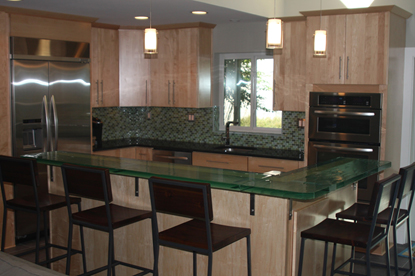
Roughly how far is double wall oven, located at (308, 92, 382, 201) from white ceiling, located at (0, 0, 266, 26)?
139 cm

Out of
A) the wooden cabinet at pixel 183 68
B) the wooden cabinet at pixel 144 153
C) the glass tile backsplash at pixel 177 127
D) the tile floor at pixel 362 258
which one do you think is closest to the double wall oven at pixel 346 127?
the tile floor at pixel 362 258

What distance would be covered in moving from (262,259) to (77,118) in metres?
3.27

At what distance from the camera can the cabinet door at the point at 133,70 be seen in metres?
6.33

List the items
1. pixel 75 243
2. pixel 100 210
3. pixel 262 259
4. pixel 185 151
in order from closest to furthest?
1. pixel 262 259
2. pixel 100 210
3. pixel 75 243
4. pixel 185 151

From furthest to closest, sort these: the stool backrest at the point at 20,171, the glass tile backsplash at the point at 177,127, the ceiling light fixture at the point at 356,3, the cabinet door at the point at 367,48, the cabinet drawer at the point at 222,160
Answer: the glass tile backsplash at the point at 177,127 → the cabinet drawer at the point at 222,160 → the ceiling light fixture at the point at 356,3 → the cabinet door at the point at 367,48 → the stool backrest at the point at 20,171

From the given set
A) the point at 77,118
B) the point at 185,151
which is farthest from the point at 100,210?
the point at 185,151

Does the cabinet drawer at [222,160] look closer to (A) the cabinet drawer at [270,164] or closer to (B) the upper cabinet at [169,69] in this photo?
(A) the cabinet drawer at [270,164]

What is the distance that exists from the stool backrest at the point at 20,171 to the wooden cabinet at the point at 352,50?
10.3 ft

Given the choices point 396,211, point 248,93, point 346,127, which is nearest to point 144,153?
point 248,93

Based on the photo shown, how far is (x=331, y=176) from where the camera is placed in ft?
10.2

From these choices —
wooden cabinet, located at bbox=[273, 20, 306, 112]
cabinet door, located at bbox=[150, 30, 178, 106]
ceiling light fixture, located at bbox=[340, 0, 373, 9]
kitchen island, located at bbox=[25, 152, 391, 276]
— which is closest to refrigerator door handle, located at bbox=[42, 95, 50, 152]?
kitchen island, located at bbox=[25, 152, 391, 276]

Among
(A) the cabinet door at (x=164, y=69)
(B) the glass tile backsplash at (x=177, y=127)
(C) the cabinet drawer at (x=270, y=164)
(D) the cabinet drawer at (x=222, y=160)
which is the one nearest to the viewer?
(C) the cabinet drawer at (x=270, y=164)

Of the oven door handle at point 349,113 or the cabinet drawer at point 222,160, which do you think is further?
the cabinet drawer at point 222,160

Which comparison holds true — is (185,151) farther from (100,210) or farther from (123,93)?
(100,210)
